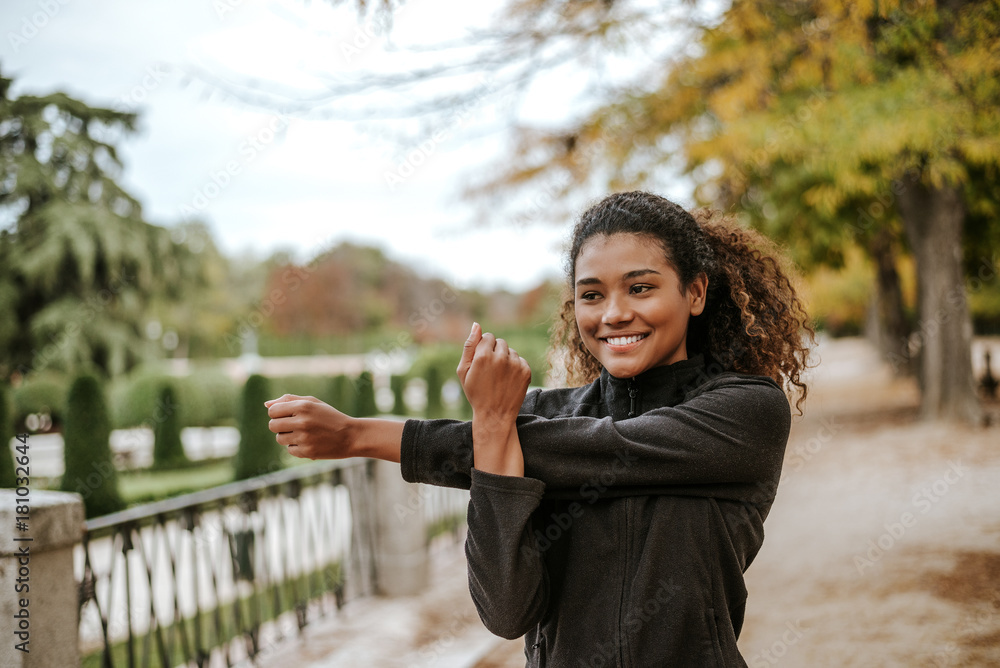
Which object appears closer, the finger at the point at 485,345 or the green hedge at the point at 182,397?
the finger at the point at 485,345

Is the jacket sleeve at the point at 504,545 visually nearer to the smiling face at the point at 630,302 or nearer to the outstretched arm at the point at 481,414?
the outstretched arm at the point at 481,414

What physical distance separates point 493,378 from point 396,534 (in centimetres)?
472

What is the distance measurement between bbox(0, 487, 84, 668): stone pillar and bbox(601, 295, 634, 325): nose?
2226mm

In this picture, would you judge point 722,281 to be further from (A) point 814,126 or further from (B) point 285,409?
(A) point 814,126

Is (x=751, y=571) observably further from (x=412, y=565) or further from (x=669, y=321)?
(x=669, y=321)

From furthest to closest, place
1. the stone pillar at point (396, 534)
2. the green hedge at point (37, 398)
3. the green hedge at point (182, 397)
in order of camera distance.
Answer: the green hedge at point (182, 397)
the green hedge at point (37, 398)
the stone pillar at point (396, 534)

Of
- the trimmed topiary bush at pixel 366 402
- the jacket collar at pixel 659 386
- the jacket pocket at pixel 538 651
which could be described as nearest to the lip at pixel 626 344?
the jacket collar at pixel 659 386

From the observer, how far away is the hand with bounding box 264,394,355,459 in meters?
1.26

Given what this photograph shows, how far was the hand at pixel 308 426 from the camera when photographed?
4.15 ft

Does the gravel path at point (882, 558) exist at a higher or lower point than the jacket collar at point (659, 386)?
lower

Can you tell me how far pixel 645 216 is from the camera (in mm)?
1472

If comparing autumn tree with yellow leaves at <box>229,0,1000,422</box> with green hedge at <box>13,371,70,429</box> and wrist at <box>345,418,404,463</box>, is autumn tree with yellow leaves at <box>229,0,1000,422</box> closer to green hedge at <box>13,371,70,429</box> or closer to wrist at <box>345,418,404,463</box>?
wrist at <box>345,418,404,463</box>

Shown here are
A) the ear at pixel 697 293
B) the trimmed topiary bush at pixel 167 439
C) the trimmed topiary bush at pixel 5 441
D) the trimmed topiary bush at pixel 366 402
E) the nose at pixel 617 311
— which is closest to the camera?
the nose at pixel 617 311

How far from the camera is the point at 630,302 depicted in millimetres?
1427
